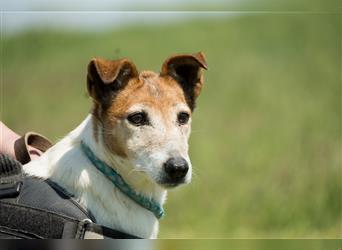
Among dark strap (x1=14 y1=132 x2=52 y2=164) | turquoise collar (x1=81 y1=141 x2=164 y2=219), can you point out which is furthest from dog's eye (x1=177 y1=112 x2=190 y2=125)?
dark strap (x1=14 y1=132 x2=52 y2=164)

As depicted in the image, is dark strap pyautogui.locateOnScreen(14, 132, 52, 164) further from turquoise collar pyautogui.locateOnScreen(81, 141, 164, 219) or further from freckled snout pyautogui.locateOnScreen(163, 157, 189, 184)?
freckled snout pyautogui.locateOnScreen(163, 157, 189, 184)

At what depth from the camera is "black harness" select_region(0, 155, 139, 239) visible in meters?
4.11

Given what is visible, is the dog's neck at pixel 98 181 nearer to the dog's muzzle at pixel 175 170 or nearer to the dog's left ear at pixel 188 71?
the dog's muzzle at pixel 175 170

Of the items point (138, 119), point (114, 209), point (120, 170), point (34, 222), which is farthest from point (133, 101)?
point (34, 222)

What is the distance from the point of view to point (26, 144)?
16.3ft

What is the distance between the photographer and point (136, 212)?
4473mm

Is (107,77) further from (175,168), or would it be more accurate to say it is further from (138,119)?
(175,168)

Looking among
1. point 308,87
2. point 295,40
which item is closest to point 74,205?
point 308,87

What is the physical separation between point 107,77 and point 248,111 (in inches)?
346

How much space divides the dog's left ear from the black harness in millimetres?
1064

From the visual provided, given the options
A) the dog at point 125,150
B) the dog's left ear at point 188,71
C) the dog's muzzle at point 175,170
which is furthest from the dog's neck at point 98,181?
the dog's left ear at point 188,71

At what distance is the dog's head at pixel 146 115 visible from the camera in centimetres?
438

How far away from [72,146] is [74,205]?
1.44ft

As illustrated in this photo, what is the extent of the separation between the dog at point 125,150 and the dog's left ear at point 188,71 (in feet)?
0.28
